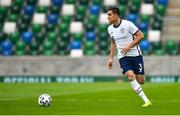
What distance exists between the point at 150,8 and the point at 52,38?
4356mm

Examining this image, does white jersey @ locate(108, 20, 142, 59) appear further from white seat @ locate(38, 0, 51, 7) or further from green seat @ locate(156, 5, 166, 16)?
white seat @ locate(38, 0, 51, 7)

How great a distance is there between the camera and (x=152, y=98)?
16062mm

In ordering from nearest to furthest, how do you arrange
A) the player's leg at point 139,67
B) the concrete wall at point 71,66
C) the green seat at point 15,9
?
the player's leg at point 139,67 → the concrete wall at point 71,66 → the green seat at point 15,9

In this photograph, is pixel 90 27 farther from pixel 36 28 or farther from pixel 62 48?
pixel 36 28

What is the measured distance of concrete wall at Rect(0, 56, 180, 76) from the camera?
24.8 metres

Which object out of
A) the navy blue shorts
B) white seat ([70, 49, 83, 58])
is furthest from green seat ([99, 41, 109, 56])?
the navy blue shorts

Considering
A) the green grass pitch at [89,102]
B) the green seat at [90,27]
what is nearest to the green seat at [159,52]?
the green seat at [90,27]

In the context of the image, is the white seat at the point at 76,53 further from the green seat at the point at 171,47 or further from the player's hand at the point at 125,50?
the player's hand at the point at 125,50

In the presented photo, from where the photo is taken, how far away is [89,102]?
585 inches

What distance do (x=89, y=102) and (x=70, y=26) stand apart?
14.0 m

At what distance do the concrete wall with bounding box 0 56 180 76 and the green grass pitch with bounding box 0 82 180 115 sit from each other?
5.37m

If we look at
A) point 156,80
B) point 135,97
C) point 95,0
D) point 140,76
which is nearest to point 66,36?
point 95,0

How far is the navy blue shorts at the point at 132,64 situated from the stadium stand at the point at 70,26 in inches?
485

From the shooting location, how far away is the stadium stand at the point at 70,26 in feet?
88.4
